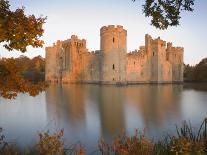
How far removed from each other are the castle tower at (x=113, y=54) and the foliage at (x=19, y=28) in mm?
24921

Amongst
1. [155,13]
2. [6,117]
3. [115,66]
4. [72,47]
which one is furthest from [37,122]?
[72,47]

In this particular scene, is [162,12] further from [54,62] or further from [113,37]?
[54,62]

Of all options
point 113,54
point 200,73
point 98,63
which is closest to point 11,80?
point 113,54

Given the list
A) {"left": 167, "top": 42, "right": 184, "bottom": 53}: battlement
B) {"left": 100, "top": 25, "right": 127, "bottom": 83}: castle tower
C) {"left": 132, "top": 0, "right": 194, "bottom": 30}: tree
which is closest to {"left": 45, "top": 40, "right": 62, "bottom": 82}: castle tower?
{"left": 100, "top": 25, "right": 127, "bottom": 83}: castle tower

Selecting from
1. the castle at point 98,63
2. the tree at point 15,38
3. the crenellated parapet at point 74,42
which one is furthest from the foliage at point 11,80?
the crenellated parapet at point 74,42

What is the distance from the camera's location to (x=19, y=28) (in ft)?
12.7

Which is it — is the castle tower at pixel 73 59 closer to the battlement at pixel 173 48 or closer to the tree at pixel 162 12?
the battlement at pixel 173 48

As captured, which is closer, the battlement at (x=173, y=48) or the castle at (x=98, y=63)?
the castle at (x=98, y=63)

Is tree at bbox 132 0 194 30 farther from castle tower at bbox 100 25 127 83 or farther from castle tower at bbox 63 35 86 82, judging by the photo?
castle tower at bbox 63 35 86 82

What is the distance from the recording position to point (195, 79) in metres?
45.1

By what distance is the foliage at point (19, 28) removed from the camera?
3902 millimetres

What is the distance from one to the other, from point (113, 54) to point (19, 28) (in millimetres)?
25157

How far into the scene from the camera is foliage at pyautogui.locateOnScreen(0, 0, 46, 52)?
3902 mm

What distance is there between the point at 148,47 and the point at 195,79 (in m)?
14.3
